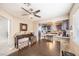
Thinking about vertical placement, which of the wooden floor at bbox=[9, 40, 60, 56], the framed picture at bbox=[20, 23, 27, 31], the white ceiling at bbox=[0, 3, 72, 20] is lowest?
the wooden floor at bbox=[9, 40, 60, 56]

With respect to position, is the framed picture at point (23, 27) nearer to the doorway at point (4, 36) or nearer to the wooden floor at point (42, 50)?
the doorway at point (4, 36)

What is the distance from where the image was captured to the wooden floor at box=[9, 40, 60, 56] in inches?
62.4

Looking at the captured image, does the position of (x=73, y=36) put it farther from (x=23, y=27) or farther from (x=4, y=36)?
(x=4, y=36)

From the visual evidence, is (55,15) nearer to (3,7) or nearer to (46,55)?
(46,55)

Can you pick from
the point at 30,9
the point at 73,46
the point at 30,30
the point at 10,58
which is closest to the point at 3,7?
the point at 30,9

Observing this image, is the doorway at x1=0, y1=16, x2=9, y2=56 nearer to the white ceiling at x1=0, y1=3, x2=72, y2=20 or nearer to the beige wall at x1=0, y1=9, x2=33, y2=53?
the beige wall at x1=0, y1=9, x2=33, y2=53

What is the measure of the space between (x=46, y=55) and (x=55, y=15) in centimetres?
72

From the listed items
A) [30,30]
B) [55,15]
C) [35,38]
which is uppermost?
[55,15]

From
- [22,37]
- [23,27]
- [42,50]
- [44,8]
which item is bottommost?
[42,50]

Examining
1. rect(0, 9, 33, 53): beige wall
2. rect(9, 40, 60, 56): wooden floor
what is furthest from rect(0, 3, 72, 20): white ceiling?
rect(9, 40, 60, 56): wooden floor

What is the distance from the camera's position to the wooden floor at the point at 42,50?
158cm

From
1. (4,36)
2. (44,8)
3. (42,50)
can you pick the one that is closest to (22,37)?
(4,36)

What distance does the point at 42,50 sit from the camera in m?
1.61

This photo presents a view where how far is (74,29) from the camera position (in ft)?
5.22
